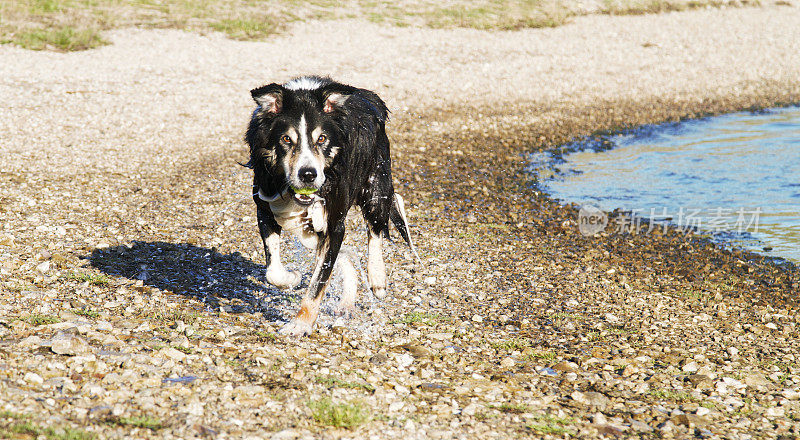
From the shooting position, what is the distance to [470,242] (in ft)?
35.3

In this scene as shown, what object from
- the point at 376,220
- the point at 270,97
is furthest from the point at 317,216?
the point at 376,220

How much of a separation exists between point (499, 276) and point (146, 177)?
6.98 m

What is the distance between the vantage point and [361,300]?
8.34m

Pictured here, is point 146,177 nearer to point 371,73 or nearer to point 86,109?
point 86,109

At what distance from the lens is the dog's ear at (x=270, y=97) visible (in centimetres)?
641

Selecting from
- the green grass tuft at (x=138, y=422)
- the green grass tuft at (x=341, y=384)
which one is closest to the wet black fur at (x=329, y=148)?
the green grass tuft at (x=341, y=384)

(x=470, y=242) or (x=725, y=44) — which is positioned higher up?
(x=725, y=44)

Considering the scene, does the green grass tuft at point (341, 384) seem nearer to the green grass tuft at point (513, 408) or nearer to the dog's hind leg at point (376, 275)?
the green grass tuft at point (513, 408)

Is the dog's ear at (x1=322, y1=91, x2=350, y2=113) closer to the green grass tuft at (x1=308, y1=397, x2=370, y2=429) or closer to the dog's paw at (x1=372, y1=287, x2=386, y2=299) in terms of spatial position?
the dog's paw at (x1=372, y1=287, x2=386, y2=299)

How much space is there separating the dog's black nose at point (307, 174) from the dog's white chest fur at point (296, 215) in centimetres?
48

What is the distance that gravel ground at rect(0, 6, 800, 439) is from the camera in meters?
5.47

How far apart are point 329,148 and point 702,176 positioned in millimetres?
11167

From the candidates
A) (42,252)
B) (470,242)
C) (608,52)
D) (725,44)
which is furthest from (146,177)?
(725,44)

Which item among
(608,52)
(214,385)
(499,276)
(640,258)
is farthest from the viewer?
(608,52)
